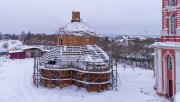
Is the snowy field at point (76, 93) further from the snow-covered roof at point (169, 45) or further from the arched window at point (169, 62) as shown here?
the snow-covered roof at point (169, 45)

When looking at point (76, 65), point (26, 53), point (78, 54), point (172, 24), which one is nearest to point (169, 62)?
point (172, 24)

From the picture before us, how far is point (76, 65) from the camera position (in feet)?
84.0

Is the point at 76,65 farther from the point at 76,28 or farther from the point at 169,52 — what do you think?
the point at 169,52

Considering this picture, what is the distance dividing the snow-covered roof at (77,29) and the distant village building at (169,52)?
9930mm

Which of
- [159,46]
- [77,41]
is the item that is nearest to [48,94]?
[77,41]

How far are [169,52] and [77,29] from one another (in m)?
12.0

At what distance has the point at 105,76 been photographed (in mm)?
24703

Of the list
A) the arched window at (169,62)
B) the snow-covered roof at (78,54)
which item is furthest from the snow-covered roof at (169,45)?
the snow-covered roof at (78,54)

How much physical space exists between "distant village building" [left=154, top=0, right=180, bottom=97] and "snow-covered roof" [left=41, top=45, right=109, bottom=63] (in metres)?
6.53

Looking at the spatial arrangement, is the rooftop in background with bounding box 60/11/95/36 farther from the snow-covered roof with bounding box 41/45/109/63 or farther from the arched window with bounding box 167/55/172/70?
the arched window with bounding box 167/55/172/70

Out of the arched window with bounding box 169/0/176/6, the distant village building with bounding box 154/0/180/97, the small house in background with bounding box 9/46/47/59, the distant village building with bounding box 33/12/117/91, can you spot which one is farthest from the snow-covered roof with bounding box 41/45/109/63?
the small house in background with bounding box 9/46/47/59

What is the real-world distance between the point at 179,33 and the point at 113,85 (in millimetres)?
9161

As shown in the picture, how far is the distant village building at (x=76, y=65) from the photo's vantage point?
2420 centimetres

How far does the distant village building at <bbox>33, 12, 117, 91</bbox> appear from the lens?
24203 millimetres
